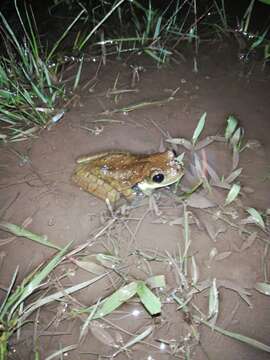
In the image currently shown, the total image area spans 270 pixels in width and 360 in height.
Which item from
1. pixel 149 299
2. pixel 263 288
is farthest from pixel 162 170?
pixel 263 288

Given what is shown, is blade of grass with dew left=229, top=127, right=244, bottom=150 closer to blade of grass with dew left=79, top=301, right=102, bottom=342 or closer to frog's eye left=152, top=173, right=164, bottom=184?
frog's eye left=152, top=173, right=164, bottom=184

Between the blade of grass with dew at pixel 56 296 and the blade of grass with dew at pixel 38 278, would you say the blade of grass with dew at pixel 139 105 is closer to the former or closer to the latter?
the blade of grass with dew at pixel 38 278

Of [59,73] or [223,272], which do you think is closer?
[223,272]

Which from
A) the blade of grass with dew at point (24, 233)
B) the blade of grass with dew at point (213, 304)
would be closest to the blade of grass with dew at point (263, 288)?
the blade of grass with dew at point (213, 304)

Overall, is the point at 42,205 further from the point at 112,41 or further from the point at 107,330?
the point at 112,41

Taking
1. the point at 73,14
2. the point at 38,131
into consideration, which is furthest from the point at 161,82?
the point at 73,14

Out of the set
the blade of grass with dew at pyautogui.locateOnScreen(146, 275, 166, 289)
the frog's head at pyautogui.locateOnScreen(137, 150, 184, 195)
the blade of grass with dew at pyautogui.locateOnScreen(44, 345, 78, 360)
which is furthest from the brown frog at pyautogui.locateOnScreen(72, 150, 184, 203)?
the blade of grass with dew at pyautogui.locateOnScreen(44, 345, 78, 360)
